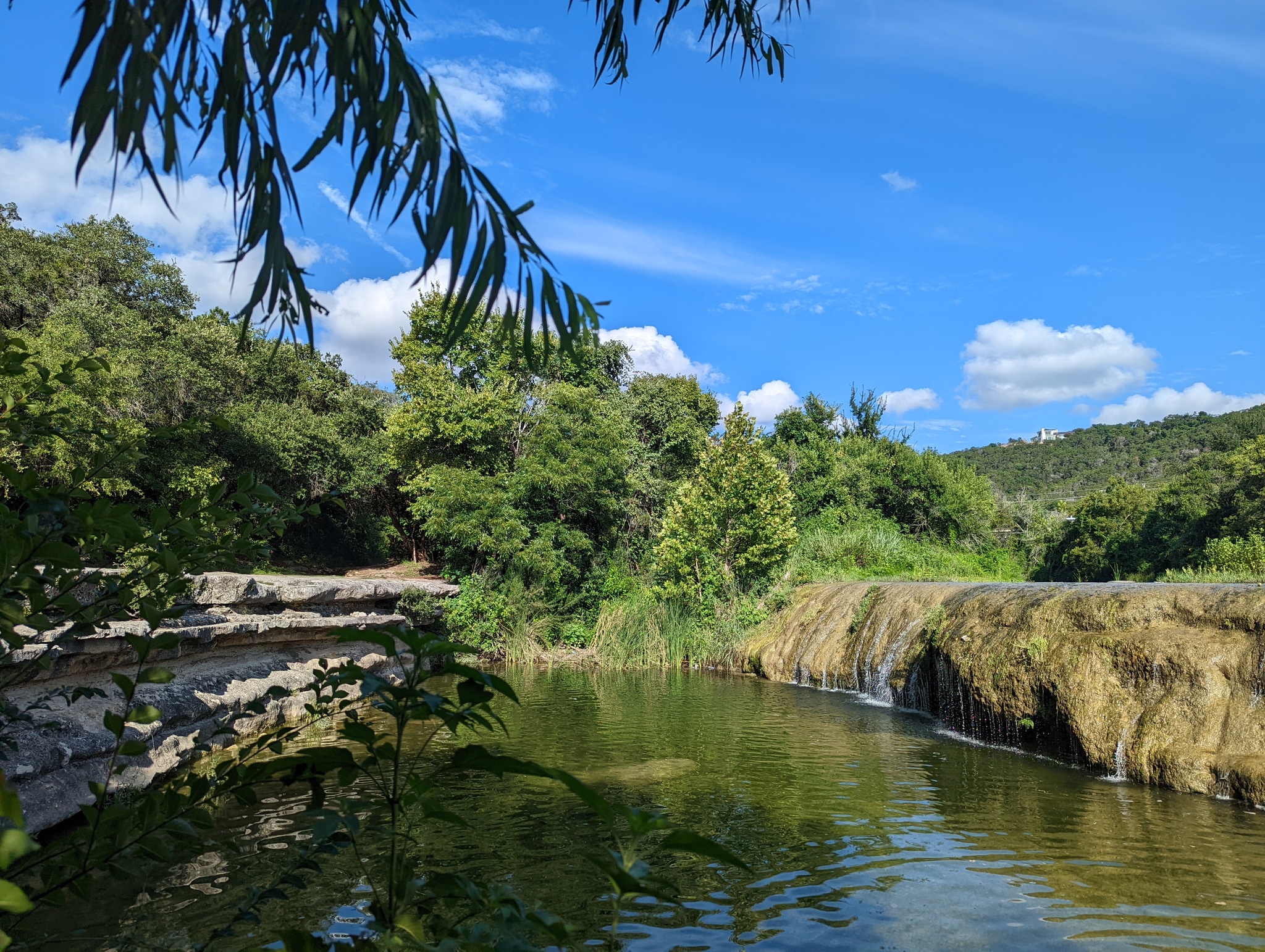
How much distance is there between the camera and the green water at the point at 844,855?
3.72 metres

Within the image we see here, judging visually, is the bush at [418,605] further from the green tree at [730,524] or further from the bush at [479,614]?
the green tree at [730,524]

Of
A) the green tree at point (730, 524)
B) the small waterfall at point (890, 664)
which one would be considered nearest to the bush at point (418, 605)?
the green tree at point (730, 524)

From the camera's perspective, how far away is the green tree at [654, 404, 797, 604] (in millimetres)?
16094

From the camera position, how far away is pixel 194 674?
Answer: 843cm

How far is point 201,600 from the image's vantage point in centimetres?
962

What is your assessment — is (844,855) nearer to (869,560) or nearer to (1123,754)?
(1123,754)

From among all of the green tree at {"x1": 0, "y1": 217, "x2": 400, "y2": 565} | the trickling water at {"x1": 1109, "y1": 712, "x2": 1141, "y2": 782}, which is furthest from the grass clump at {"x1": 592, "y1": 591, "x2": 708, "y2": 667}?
the trickling water at {"x1": 1109, "y1": 712, "x2": 1141, "y2": 782}

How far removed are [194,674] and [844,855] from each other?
7057mm

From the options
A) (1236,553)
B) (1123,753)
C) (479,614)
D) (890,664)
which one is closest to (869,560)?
(890,664)

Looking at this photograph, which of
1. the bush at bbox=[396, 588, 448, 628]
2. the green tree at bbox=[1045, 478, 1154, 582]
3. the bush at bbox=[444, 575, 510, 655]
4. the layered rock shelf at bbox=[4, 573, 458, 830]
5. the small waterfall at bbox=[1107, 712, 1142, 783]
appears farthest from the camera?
the green tree at bbox=[1045, 478, 1154, 582]

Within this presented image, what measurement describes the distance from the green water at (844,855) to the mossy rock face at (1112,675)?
0.42m

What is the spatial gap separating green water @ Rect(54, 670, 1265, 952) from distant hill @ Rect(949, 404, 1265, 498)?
1201 inches

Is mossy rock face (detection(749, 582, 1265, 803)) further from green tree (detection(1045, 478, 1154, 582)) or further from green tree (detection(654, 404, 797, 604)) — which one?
green tree (detection(1045, 478, 1154, 582))

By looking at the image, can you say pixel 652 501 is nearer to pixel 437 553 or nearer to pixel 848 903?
pixel 437 553
